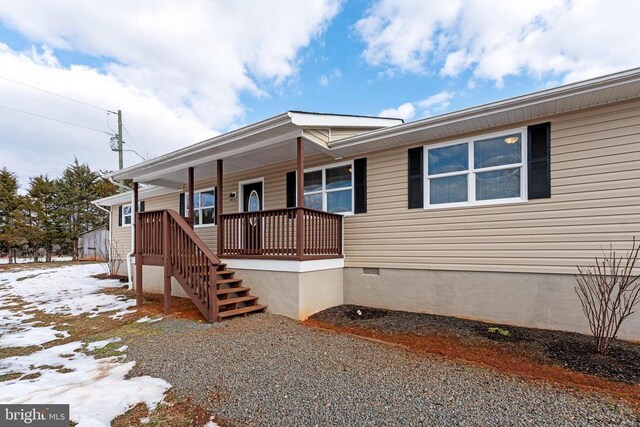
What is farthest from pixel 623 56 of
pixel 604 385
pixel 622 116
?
pixel 604 385

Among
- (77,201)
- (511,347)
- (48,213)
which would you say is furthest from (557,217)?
(77,201)

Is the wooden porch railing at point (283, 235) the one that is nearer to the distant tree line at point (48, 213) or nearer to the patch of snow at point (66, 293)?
the patch of snow at point (66, 293)

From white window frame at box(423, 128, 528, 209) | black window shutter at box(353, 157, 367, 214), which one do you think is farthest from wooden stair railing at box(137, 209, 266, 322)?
white window frame at box(423, 128, 528, 209)

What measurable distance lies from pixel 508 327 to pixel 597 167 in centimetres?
265

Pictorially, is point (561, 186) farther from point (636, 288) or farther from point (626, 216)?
point (636, 288)

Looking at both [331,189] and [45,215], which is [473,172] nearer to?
[331,189]

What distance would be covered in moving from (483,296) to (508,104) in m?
3.06

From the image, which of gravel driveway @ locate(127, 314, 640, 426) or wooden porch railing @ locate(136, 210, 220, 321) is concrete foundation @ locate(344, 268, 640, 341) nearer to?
gravel driveway @ locate(127, 314, 640, 426)

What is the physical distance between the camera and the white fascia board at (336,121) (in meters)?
5.38

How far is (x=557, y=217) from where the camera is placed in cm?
457

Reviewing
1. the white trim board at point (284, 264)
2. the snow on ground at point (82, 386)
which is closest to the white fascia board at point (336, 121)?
the white trim board at point (284, 264)

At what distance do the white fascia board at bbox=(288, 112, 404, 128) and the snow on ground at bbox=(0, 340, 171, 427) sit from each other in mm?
4189

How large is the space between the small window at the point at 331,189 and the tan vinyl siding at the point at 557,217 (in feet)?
3.42

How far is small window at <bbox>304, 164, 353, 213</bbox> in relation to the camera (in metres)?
6.73
